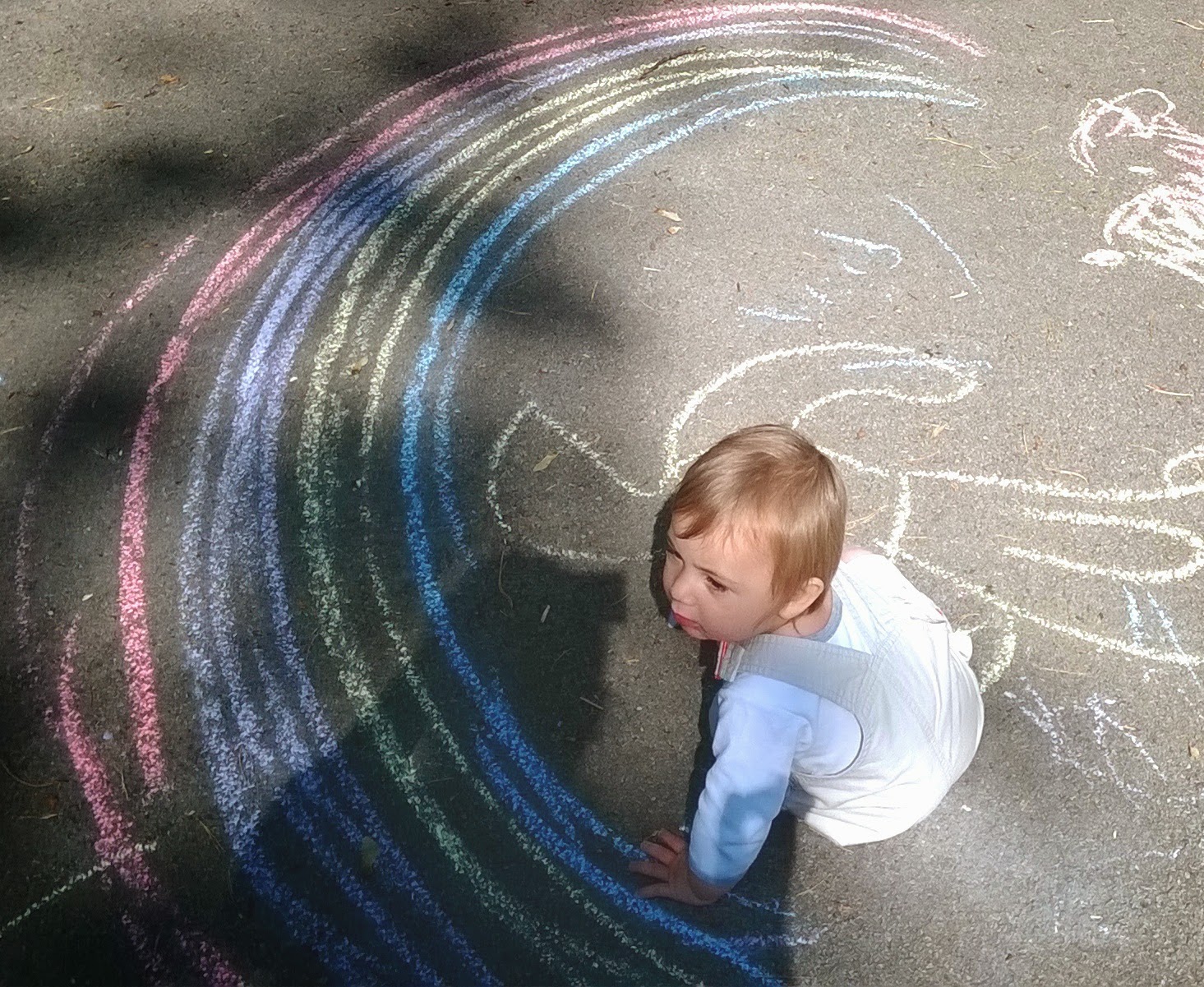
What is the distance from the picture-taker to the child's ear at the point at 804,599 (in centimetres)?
206

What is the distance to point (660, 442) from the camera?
124 inches

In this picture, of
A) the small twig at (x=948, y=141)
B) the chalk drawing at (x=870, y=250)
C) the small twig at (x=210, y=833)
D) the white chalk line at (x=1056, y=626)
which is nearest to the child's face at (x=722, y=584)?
the white chalk line at (x=1056, y=626)

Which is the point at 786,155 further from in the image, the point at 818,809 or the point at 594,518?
the point at 818,809

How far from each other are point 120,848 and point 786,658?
1.48 m

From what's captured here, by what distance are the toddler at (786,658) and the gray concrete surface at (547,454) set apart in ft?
1.06

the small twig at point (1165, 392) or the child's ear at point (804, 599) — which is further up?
the child's ear at point (804, 599)

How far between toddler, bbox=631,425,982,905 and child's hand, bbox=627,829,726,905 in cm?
2

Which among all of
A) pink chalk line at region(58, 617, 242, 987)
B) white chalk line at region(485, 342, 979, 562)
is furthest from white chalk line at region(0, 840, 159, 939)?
white chalk line at region(485, 342, 979, 562)

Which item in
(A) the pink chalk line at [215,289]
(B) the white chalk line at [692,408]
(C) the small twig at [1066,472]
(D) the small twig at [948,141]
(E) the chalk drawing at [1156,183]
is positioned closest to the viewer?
(A) the pink chalk line at [215,289]

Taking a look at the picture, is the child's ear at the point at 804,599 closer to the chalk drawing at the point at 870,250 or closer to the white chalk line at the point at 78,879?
the white chalk line at the point at 78,879

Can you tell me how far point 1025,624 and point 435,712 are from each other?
1.50 metres

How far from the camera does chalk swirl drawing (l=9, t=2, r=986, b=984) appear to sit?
2.30 metres

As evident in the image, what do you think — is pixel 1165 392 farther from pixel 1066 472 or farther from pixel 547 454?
pixel 547 454

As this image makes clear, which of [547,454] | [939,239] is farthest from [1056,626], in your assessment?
[939,239]
